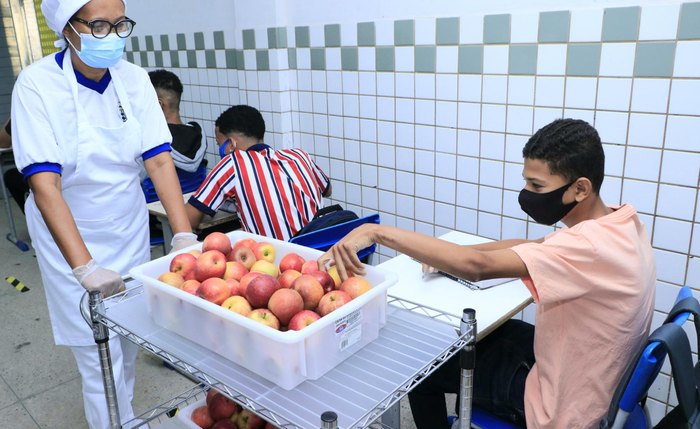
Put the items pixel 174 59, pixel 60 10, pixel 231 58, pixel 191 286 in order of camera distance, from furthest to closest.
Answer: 1. pixel 174 59
2. pixel 231 58
3. pixel 60 10
4. pixel 191 286

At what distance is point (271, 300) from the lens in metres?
1.23

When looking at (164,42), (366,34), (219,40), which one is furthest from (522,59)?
(164,42)

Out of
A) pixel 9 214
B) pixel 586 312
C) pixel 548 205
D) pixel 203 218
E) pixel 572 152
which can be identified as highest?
pixel 572 152

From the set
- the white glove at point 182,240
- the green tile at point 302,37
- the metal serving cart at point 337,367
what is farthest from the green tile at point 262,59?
the metal serving cart at point 337,367

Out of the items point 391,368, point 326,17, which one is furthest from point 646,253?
point 326,17

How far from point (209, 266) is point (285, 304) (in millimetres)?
286

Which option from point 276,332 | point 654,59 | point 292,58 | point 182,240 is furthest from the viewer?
point 292,58

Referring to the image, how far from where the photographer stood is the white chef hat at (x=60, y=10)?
69.5 inches

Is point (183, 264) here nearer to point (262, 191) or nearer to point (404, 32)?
point (262, 191)

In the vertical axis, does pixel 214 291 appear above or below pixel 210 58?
below

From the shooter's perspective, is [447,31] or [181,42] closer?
[447,31]

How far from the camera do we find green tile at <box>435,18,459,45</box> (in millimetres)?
2635

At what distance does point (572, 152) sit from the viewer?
148 centimetres

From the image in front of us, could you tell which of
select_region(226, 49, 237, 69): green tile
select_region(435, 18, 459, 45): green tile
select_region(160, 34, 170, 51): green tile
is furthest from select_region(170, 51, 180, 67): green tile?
select_region(435, 18, 459, 45): green tile
